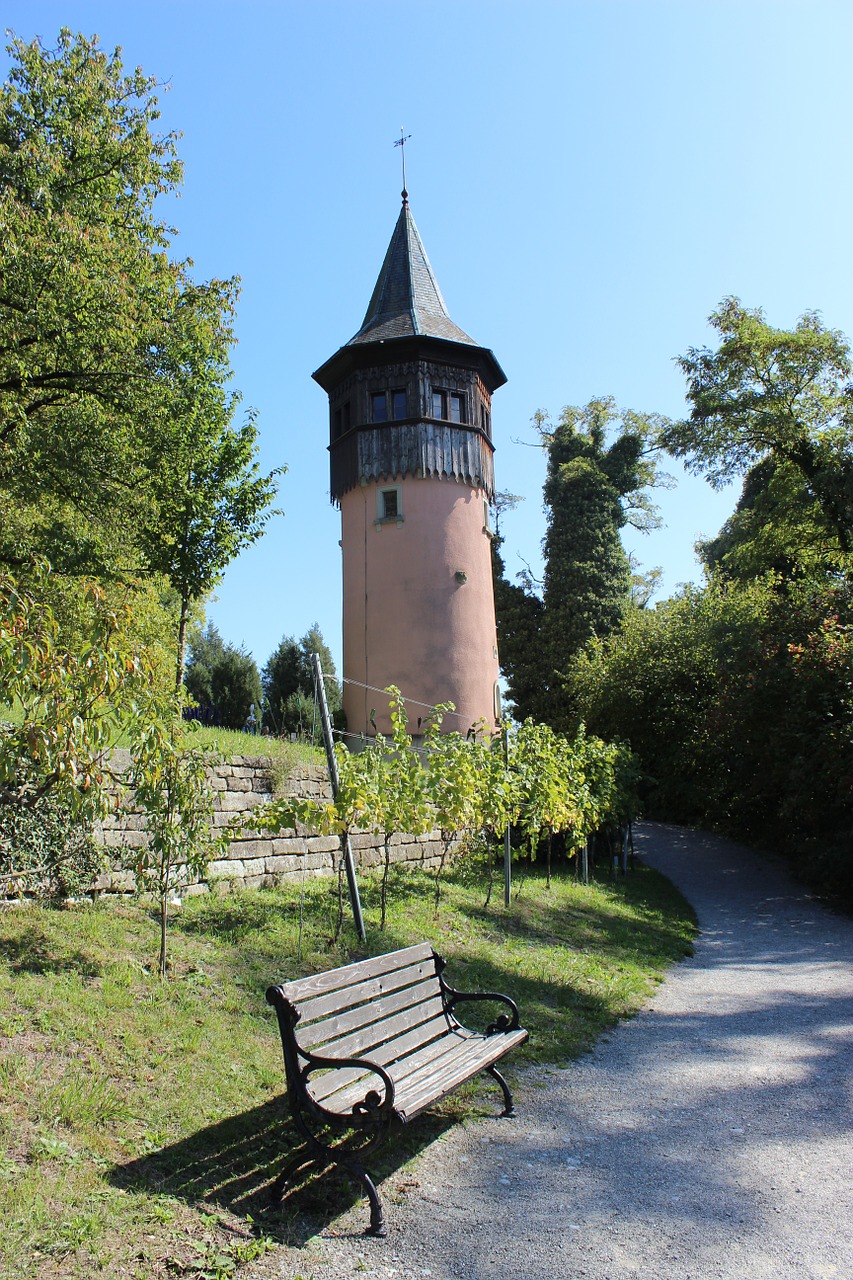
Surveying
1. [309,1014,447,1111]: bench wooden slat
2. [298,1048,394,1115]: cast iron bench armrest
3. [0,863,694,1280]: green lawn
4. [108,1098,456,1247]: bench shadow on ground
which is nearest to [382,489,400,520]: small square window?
[0,863,694,1280]: green lawn

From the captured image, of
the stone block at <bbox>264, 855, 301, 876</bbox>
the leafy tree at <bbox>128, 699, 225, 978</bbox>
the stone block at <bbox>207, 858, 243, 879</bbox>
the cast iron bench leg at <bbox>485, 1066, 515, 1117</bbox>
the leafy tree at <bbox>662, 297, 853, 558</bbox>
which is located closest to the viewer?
the cast iron bench leg at <bbox>485, 1066, 515, 1117</bbox>

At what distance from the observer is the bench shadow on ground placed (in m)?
3.72

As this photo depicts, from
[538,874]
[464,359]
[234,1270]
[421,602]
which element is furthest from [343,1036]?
[464,359]

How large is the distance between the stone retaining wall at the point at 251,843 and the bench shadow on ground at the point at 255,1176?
9.46 ft

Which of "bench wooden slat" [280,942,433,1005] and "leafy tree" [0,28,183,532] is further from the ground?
"leafy tree" [0,28,183,532]

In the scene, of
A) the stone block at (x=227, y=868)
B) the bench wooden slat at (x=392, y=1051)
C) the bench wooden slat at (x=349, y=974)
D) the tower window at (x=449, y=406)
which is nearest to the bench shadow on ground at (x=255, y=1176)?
the bench wooden slat at (x=392, y=1051)

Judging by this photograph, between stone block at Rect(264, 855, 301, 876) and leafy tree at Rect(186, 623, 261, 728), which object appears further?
leafy tree at Rect(186, 623, 261, 728)

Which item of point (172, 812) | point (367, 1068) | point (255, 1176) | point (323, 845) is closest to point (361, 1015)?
point (367, 1068)

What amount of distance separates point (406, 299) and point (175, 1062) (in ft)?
71.8

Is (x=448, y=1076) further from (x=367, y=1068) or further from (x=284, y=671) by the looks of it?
(x=284, y=671)

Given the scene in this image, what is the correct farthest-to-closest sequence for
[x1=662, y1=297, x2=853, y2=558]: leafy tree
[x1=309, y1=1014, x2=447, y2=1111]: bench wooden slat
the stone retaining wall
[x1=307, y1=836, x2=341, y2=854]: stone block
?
[x1=662, y1=297, x2=853, y2=558]: leafy tree
[x1=307, y1=836, x2=341, y2=854]: stone block
the stone retaining wall
[x1=309, y1=1014, x2=447, y2=1111]: bench wooden slat

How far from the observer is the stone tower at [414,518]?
21.3 m

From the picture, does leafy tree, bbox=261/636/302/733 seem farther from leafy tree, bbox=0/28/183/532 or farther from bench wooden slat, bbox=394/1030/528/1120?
bench wooden slat, bbox=394/1030/528/1120

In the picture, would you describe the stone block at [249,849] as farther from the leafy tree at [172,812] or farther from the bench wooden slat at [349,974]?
the bench wooden slat at [349,974]
